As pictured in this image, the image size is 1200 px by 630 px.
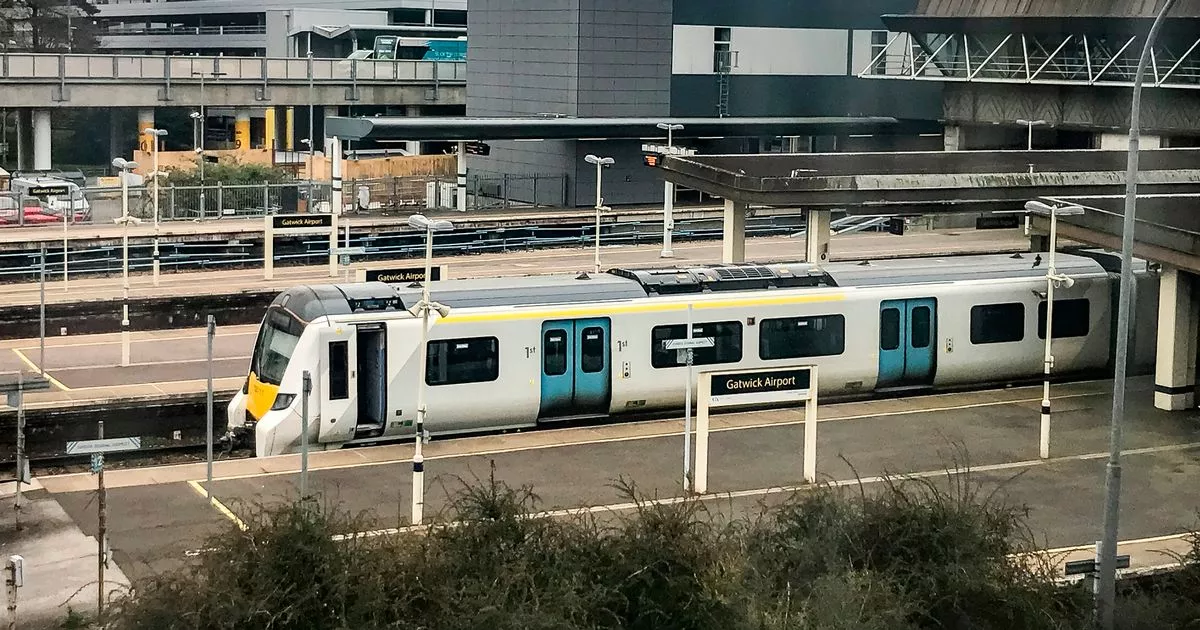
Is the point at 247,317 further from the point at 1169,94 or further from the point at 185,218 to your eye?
the point at 1169,94

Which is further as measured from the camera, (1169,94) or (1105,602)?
(1169,94)

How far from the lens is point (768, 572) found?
36.2 ft

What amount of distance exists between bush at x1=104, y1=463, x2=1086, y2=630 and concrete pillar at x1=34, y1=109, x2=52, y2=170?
1680 inches

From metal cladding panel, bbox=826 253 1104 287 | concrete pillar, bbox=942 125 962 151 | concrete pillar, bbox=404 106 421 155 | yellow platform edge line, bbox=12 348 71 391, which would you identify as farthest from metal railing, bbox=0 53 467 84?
metal cladding panel, bbox=826 253 1104 287

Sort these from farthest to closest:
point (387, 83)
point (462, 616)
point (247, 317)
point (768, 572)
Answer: point (387, 83), point (247, 317), point (768, 572), point (462, 616)

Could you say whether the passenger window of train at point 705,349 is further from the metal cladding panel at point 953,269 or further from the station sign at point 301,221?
the station sign at point 301,221

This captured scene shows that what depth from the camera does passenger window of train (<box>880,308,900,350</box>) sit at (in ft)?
69.5

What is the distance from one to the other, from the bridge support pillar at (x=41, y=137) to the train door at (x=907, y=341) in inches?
1402

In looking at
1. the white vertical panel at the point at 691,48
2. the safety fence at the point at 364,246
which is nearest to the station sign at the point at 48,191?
the safety fence at the point at 364,246

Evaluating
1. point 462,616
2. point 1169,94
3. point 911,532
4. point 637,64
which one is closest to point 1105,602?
point 911,532

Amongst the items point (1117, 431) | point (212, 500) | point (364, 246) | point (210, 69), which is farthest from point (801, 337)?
point (210, 69)

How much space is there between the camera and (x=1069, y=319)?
22.9m

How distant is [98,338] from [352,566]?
692 inches

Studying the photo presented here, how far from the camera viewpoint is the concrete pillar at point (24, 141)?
5138 centimetres
